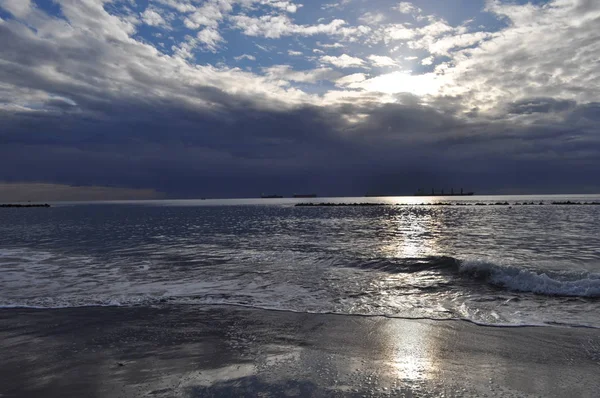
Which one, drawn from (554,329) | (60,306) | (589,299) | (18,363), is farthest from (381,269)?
(18,363)

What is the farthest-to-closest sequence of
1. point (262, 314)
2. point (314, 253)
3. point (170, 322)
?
point (314, 253)
point (262, 314)
point (170, 322)

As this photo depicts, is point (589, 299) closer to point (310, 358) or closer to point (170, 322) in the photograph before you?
point (310, 358)

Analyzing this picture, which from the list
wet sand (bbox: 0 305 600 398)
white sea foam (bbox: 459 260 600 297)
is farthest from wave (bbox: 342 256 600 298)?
wet sand (bbox: 0 305 600 398)

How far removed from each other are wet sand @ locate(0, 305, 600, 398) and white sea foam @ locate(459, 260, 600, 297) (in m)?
5.12

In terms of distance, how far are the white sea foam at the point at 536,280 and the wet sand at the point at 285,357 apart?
512 centimetres

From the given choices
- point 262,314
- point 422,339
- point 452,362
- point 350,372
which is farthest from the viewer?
point 262,314

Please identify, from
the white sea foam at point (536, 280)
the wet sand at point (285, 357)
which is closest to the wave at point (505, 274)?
the white sea foam at point (536, 280)

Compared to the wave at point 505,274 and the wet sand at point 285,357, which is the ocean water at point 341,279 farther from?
the wet sand at point 285,357

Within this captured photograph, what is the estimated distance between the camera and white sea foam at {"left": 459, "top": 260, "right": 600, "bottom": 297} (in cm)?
1414

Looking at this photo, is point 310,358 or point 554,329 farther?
point 554,329

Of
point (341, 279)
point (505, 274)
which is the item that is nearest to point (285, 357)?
point (341, 279)

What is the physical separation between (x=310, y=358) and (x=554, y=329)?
22.8ft

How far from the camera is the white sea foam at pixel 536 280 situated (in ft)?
46.4

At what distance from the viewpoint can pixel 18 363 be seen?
25.6ft
